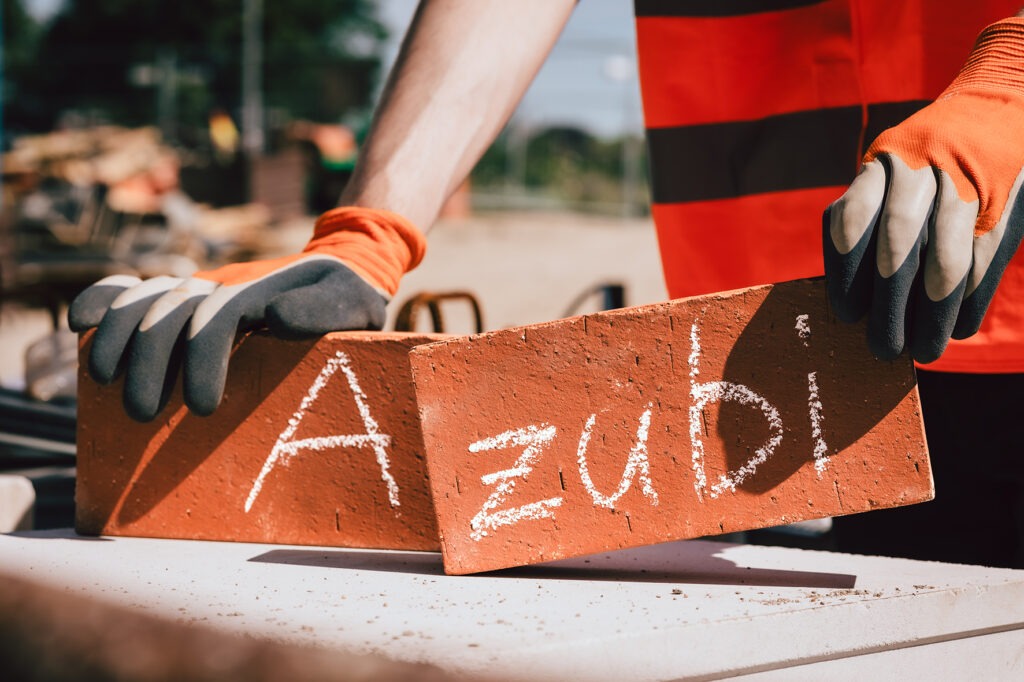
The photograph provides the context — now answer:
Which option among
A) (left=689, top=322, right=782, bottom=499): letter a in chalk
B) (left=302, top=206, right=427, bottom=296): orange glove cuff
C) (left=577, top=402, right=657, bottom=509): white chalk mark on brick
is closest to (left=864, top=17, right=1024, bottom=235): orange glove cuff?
(left=689, top=322, right=782, bottom=499): letter a in chalk

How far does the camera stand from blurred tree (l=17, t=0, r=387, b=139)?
1337 inches

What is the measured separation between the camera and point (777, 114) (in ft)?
5.47

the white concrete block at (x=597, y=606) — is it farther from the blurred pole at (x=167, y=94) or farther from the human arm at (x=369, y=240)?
the blurred pole at (x=167, y=94)

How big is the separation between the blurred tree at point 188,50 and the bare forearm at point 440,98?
93.6 ft

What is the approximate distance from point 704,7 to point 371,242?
734 millimetres

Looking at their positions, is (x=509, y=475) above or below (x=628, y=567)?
above

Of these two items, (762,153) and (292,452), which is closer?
(292,452)

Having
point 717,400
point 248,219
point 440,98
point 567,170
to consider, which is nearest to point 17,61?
point 567,170

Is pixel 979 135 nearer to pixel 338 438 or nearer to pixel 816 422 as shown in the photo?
pixel 816 422

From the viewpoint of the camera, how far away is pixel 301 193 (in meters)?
15.9

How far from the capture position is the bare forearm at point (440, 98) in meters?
1.52

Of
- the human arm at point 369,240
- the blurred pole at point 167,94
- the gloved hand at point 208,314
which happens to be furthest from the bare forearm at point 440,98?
the blurred pole at point 167,94

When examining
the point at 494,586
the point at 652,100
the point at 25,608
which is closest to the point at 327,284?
the point at 494,586

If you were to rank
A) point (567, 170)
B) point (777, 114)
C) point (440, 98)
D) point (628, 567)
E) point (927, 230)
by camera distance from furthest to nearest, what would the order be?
1. point (567, 170)
2. point (777, 114)
3. point (440, 98)
4. point (628, 567)
5. point (927, 230)
